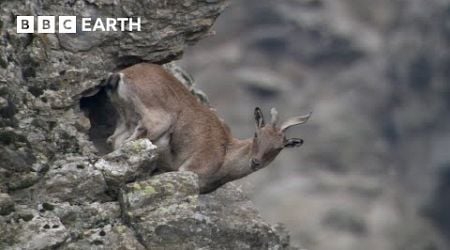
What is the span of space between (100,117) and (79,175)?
4.25 metres

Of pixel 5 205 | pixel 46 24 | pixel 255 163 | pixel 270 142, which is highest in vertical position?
pixel 46 24

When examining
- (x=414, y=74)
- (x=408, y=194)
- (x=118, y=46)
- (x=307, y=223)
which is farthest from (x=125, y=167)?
(x=414, y=74)

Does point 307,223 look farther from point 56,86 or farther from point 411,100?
point 56,86

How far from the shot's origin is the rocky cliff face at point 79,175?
27.2 meters

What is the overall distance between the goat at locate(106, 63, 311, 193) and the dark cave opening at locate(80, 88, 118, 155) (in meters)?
0.27

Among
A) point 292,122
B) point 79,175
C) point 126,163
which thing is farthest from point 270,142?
point 79,175

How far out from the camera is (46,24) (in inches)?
1190

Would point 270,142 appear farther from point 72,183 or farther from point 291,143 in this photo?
point 72,183

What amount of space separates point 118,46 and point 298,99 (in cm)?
8539

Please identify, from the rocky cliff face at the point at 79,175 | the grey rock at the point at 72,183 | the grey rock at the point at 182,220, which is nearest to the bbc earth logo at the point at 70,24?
the rocky cliff face at the point at 79,175

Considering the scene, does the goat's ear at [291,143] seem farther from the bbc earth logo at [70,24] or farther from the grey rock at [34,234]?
the grey rock at [34,234]

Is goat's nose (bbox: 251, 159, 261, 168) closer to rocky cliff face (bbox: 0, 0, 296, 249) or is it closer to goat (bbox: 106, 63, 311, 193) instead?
goat (bbox: 106, 63, 311, 193)

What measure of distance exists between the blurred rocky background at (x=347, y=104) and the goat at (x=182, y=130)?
218 feet

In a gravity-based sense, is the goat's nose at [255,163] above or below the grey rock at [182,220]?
above
